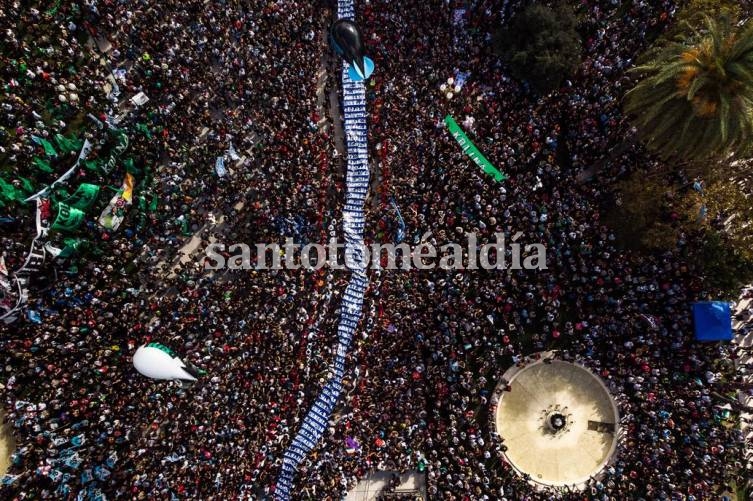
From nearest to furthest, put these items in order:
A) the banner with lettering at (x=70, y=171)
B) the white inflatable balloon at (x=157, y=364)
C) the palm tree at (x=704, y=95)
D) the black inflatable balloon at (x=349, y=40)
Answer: the palm tree at (x=704, y=95), the white inflatable balloon at (x=157, y=364), the banner with lettering at (x=70, y=171), the black inflatable balloon at (x=349, y=40)

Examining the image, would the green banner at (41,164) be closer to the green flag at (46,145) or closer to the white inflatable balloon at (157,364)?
the green flag at (46,145)

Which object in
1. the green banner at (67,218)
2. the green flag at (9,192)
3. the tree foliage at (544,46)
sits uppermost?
the tree foliage at (544,46)

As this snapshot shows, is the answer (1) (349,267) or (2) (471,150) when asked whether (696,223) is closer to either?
(2) (471,150)

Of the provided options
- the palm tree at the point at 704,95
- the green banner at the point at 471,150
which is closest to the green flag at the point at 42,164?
the green banner at the point at 471,150

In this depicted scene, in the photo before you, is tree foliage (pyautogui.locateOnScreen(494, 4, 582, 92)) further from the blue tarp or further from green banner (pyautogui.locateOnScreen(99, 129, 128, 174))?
green banner (pyautogui.locateOnScreen(99, 129, 128, 174))

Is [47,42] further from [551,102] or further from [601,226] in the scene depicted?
[601,226]

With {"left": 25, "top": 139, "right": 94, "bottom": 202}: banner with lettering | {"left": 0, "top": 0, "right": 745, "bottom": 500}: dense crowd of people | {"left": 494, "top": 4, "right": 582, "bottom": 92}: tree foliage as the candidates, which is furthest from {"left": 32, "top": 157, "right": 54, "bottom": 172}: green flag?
{"left": 494, "top": 4, "right": 582, "bottom": 92}: tree foliage

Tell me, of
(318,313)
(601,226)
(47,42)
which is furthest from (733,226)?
(47,42)
